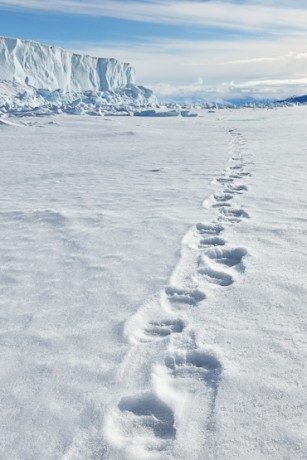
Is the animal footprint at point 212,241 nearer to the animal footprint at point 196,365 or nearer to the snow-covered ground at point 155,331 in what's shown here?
the snow-covered ground at point 155,331

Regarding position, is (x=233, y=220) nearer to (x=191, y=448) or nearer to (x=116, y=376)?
(x=116, y=376)

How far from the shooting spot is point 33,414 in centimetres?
184

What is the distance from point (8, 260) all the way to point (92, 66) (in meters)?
120

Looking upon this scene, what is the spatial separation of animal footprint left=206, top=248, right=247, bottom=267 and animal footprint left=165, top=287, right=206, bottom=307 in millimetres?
674

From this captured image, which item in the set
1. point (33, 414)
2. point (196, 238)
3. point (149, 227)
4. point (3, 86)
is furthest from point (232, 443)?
point (3, 86)

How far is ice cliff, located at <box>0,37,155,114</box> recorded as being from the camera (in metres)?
73.2

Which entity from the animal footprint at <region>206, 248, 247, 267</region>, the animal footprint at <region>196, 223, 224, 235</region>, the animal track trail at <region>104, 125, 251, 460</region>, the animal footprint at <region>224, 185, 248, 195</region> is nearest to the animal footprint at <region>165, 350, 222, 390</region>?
the animal track trail at <region>104, 125, 251, 460</region>

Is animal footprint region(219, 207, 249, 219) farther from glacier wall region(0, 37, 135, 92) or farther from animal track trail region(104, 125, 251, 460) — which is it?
glacier wall region(0, 37, 135, 92)

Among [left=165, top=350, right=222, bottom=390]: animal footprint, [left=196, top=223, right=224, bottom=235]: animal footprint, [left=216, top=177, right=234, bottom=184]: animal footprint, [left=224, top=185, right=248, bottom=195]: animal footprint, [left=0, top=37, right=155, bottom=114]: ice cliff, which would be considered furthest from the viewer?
[left=0, top=37, right=155, bottom=114]: ice cliff

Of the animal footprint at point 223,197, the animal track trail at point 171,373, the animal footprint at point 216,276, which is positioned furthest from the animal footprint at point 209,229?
the animal footprint at point 223,197

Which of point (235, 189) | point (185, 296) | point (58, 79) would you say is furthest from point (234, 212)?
point (58, 79)

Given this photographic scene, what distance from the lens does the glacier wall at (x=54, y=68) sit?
86375mm

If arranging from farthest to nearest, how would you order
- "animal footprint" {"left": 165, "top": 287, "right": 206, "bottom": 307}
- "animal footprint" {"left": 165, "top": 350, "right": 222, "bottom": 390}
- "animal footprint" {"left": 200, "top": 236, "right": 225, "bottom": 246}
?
"animal footprint" {"left": 200, "top": 236, "right": 225, "bottom": 246}
"animal footprint" {"left": 165, "top": 287, "right": 206, "bottom": 307}
"animal footprint" {"left": 165, "top": 350, "right": 222, "bottom": 390}

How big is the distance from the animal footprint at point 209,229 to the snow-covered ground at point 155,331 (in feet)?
0.08
